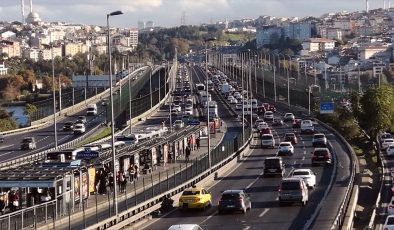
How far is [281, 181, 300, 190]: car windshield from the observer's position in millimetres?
36500

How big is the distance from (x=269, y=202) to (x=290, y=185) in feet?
7.00

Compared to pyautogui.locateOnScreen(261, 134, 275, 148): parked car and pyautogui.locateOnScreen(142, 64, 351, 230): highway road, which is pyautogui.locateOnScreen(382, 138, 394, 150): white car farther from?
pyautogui.locateOnScreen(142, 64, 351, 230): highway road

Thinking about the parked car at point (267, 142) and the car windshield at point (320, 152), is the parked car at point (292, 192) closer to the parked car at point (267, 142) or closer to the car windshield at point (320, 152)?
the car windshield at point (320, 152)

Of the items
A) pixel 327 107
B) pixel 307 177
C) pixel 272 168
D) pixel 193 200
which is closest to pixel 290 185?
pixel 193 200

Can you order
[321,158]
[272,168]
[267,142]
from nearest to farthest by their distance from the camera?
[272,168], [321,158], [267,142]

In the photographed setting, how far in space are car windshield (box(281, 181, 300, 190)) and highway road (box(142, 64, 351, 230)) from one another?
71 cm

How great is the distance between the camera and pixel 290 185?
3650cm

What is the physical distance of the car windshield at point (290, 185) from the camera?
3650 cm

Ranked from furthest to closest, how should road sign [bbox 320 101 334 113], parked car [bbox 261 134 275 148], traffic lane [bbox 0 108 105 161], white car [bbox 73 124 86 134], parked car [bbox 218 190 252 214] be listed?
road sign [bbox 320 101 334 113]
white car [bbox 73 124 86 134]
parked car [bbox 261 134 275 148]
traffic lane [bbox 0 108 105 161]
parked car [bbox 218 190 252 214]

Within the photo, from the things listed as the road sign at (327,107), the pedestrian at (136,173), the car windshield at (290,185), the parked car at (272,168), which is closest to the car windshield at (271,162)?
the parked car at (272,168)

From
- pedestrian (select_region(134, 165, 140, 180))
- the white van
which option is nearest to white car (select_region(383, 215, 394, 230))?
pedestrian (select_region(134, 165, 140, 180))

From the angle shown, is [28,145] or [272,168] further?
[28,145]

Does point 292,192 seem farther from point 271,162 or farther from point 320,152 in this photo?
point 320,152

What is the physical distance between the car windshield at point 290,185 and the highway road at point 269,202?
2.33 ft
